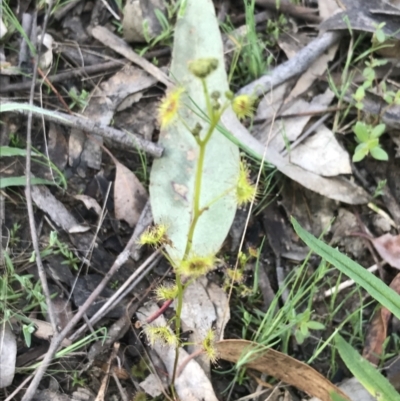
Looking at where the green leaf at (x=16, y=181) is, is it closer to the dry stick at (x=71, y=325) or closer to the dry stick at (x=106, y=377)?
the dry stick at (x=71, y=325)

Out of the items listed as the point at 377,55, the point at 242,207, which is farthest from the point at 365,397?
the point at 377,55

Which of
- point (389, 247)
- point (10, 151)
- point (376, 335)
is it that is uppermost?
point (10, 151)

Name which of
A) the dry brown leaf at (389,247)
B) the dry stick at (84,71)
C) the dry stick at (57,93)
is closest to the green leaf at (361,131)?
the dry brown leaf at (389,247)

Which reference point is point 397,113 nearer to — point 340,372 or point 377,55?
point 377,55

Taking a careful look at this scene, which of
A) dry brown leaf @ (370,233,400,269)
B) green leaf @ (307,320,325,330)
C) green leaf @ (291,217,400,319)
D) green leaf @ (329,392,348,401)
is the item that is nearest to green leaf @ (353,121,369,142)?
dry brown leaf @ (370,233,400,269)

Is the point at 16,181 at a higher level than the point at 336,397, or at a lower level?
higher

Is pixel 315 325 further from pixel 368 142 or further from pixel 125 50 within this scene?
pixel 125 50

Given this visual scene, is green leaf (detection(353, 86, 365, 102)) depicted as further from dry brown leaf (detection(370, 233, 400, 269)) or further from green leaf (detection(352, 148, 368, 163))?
dry brown leaf (detection(370, 233, 400, 269))

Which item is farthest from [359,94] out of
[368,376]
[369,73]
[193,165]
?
[368,376]
